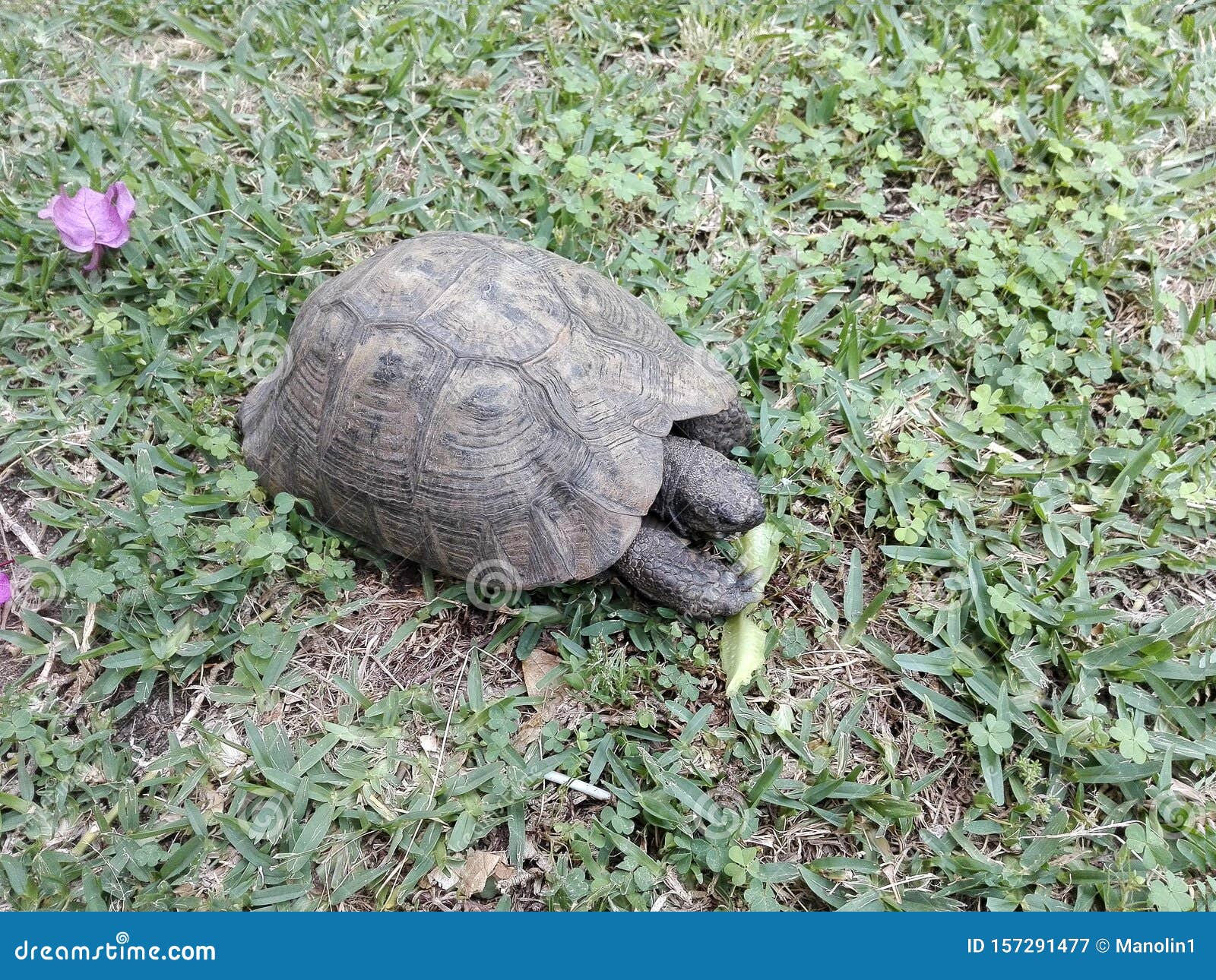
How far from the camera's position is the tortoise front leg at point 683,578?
307 cm

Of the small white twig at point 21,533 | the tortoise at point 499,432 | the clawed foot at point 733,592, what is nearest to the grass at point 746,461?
the small white twig at point 21,533

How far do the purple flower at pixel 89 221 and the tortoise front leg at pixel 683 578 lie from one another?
285 cm

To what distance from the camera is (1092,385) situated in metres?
3.76

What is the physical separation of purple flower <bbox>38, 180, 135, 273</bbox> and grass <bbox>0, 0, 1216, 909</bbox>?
136 mm

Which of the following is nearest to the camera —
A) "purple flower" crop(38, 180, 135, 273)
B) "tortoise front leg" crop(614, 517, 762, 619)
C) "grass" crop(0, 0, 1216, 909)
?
"grass" crop(0, 0, 1216, 909)

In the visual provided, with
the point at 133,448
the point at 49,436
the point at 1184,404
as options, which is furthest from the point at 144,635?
the point at 1184,404

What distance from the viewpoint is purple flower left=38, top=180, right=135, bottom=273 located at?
380cm

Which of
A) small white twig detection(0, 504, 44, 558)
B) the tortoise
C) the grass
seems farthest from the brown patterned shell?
small white twig detection(0, 504, 44, 558)

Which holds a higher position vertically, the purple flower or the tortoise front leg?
the purple flower

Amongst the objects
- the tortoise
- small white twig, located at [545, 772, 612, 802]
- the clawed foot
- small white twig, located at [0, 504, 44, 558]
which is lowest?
small white twig, located at [545, 772, 612, 802]

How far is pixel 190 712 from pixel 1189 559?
3.96 m

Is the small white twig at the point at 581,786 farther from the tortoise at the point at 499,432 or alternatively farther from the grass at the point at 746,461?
the tortoise at the point at 499,432

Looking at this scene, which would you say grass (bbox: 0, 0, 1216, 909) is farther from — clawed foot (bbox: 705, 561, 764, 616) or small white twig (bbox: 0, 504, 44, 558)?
clawed foot (bbox: 705, 561, 764, 616)

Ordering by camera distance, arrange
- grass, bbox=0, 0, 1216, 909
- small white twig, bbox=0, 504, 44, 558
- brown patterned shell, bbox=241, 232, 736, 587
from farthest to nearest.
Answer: small white twig, bbox=0, 504, 44, 558
brown patterned shell, bbox=241, 232, 736, 587
grass, bbox=0, 0, 1216, 909
